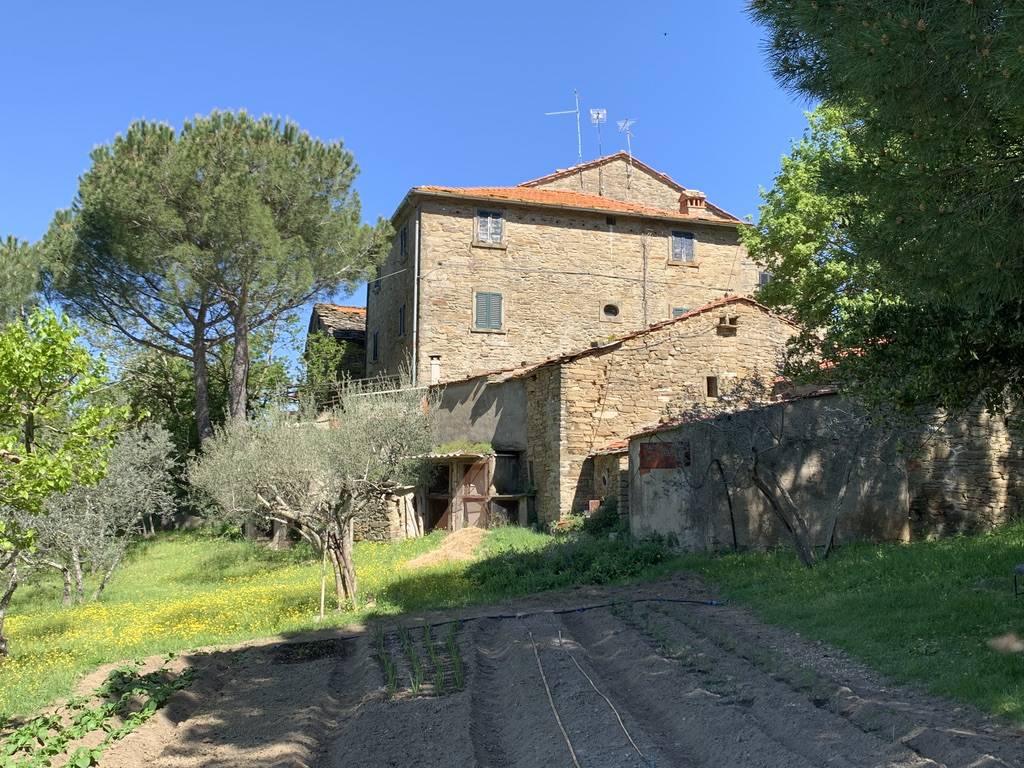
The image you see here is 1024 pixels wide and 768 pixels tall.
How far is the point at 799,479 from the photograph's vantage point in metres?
15.2

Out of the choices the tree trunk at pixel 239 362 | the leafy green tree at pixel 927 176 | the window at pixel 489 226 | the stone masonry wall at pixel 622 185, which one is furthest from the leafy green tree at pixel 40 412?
the stone masonry wall at pixel 622 185

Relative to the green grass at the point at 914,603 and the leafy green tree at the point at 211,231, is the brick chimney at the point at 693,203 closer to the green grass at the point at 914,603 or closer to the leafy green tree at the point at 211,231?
the leafy green tree at the point at 211,231

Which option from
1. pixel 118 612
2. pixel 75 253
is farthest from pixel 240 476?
pixel 75 253

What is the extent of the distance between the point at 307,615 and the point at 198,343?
15.3 metres

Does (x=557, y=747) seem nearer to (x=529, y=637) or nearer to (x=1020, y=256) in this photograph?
(x=529, y=637)

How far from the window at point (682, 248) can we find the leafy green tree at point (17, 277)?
19.7 m

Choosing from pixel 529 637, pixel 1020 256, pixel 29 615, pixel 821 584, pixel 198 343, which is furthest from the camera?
pixel 198 343

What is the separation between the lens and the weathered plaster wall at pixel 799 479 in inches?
589

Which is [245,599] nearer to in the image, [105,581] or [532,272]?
[105,581]

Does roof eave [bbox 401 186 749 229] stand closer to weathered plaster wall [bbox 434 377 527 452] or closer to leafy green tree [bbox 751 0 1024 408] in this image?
weathered plaster wall [bbox 434 377 527 452]

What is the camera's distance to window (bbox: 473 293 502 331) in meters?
27.5

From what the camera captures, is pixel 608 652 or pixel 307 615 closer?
pixel 608 652

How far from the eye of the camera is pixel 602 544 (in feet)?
55.6

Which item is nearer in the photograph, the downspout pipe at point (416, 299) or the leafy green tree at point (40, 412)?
the leafy green tree at point (40, 412)
